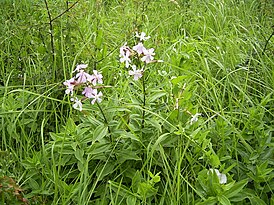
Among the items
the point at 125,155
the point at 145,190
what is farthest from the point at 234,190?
the point at 125,155

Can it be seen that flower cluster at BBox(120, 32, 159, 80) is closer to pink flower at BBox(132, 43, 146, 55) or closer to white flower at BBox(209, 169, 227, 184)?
pink flower at BBox(132, 43, 146, 55)

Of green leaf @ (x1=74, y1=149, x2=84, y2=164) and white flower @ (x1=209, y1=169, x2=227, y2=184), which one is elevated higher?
green leaf @ (x1=74, y1=149, x2=84, y2=164)

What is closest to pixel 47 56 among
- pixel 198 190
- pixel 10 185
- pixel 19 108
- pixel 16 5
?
pixel 19 108

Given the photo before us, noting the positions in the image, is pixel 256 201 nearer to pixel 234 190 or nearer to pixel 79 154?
pixel 234 190

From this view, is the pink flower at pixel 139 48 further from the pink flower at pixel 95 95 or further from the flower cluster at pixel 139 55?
the pink flower at pixel 95 95

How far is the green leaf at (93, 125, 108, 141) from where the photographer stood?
5.11ft

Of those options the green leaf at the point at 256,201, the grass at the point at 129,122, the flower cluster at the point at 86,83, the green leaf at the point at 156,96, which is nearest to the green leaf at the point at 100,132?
the grass at the point at 129,122

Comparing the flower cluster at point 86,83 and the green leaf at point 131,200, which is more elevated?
the flower cluster at point 86,83

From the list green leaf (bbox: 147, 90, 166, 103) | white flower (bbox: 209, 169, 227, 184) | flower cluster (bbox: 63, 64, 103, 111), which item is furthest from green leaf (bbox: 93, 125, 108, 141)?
white flower (bbox: 209, 169, 227, 184)

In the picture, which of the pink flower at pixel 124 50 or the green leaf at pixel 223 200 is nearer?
the green leaf at pixel 223 200

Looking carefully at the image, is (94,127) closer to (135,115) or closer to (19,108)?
(135,115)

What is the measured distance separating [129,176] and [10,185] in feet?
1.35

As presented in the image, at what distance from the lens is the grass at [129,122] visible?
1.60 m

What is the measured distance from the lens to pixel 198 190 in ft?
5.09
